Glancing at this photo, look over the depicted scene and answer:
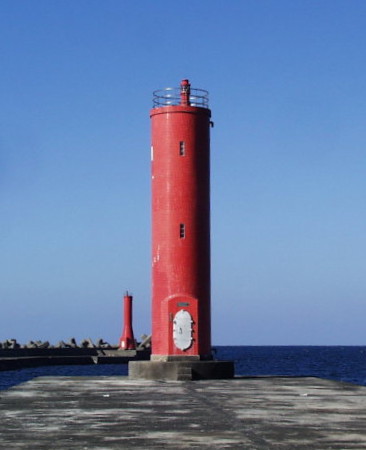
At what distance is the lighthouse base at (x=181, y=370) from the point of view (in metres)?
34.7

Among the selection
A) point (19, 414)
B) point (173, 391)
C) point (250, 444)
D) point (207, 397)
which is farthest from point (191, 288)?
point (250, 444)

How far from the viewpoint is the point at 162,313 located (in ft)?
118

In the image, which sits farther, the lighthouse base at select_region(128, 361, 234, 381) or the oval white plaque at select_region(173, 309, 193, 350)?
the oval white plaque at select_region(173, 309, 193, 350)

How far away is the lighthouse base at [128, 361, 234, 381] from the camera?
114ft

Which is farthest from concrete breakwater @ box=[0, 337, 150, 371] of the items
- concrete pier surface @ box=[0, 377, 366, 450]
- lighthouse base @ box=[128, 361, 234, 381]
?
concrete pier surface @ box=[0, 377, 366, 450]

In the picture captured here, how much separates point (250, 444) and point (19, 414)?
699cm

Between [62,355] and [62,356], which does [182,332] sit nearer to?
[62,356]

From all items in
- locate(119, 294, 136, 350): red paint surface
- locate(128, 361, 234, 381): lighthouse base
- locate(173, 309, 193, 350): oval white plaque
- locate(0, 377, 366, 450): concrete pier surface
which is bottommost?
locate(0, 377, 366, 450): concrete pier surface

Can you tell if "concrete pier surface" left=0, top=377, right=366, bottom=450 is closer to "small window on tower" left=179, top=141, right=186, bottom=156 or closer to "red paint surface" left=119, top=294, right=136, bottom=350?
"small window on tower" left=179, top=141, right=186, bottom=156

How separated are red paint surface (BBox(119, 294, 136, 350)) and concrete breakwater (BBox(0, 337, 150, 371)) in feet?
2.05

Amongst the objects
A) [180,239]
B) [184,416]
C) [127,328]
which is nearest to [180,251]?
[180,239]

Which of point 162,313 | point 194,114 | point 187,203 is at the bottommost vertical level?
point 162,313

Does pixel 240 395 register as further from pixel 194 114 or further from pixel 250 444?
pixel 194 114

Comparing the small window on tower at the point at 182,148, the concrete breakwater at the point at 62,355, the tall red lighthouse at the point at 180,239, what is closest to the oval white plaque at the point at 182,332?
the tall red lighthouse at the point at 180,239
